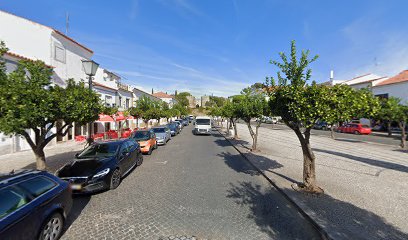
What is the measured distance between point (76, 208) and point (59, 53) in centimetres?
1454

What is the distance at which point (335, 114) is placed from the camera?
5.16 metres

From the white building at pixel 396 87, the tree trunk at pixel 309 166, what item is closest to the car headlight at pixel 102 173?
the tree trunk at pixel 309 166

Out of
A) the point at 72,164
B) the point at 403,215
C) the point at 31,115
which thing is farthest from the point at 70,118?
the point at 403,215

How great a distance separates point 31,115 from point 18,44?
12.3 metres

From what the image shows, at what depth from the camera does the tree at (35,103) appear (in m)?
5.36

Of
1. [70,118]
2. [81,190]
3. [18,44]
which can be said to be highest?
[18,44]

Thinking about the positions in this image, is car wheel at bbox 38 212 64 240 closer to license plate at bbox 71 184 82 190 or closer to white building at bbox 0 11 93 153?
license plate at bbox 71 184 82 190

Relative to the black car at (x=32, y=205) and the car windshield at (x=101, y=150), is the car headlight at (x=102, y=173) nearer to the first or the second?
the car windshield at (x=101, y=150)

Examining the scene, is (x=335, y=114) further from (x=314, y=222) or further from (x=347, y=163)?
(x=347, y=163)

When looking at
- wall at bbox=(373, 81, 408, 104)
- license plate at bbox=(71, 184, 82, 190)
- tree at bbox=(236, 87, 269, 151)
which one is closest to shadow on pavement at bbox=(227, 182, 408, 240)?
license plate at bbox=(71, 184, 82, 190)

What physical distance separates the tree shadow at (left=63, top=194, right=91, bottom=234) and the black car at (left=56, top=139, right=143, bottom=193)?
0.28 metres

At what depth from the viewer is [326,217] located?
4.61m

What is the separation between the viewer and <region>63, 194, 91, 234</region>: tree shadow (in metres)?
4.50

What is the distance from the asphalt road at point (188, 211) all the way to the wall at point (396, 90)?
33101 millimetres
